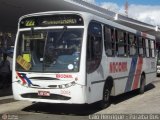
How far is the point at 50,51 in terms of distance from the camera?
36.5 ft

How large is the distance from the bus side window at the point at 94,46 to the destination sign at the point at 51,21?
0.45 metres

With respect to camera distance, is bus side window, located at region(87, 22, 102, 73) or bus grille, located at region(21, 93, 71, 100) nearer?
bus grille, located at region(21, 93, 71, 100)

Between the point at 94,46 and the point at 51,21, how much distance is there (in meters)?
1.41

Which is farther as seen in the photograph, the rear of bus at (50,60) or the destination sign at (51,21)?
the destination sign at (51,21)

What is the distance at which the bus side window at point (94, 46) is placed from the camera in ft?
36.4

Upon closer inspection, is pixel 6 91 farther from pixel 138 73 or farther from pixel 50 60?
pixel 50 60

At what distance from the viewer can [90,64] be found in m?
11.1

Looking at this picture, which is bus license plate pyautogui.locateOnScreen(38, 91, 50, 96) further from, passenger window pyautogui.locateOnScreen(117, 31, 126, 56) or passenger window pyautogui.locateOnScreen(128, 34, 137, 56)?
passenger window pyautogui.locateOnScreen(128, 34, 137, 56)

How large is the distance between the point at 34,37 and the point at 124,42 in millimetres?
4427

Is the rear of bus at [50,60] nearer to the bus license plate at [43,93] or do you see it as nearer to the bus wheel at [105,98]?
the bus license plate at [43,93]

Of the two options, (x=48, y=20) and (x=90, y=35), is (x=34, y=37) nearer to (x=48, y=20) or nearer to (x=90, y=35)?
(x=48, y=20)

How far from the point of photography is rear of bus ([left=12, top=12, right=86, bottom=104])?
10.7 metres

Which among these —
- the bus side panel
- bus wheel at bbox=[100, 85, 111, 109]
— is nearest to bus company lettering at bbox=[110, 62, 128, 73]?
bus wheel at bbox=[100, 85, 111, 109]

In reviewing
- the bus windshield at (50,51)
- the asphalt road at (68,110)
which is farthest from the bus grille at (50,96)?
the bus windshield at (50,51)
